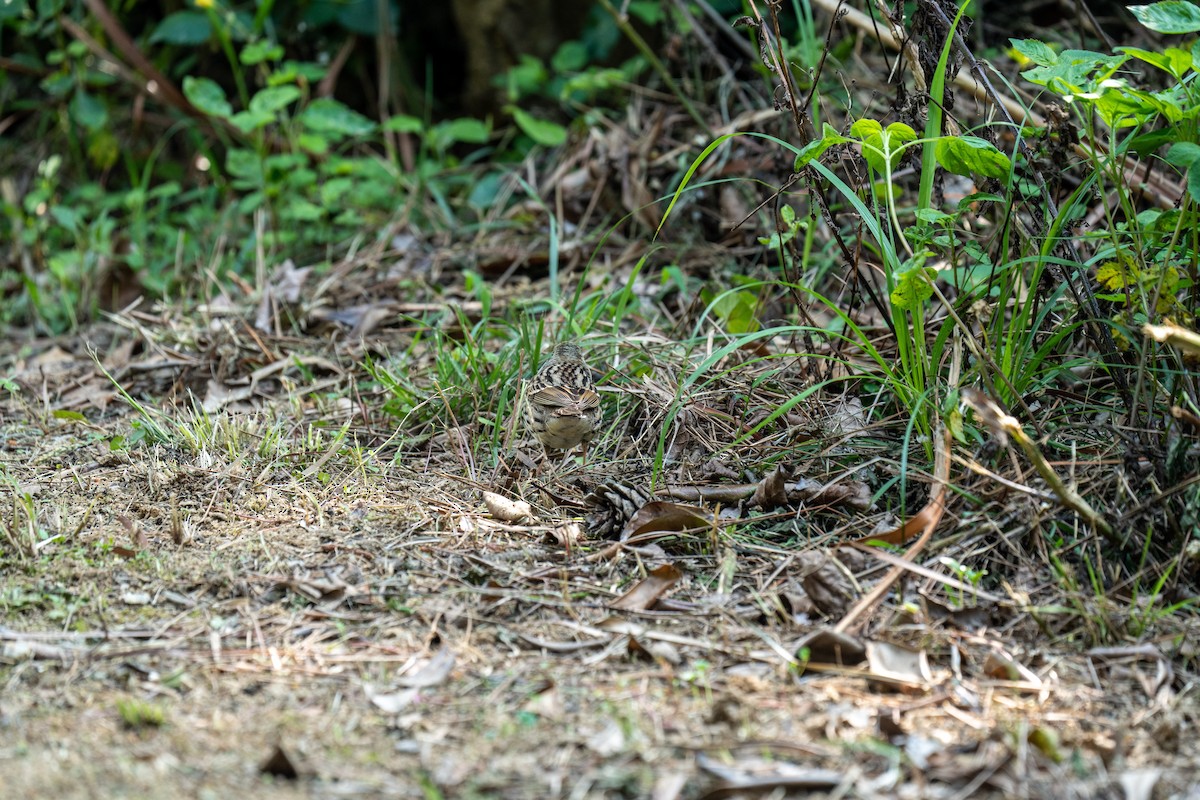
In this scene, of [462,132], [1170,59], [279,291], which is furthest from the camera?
[462,132]

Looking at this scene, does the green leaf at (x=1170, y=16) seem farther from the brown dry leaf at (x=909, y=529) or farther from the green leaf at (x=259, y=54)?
the green leaf at (x=259, y=54)

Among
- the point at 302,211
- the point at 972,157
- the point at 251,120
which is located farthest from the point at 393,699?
the point at 251,120

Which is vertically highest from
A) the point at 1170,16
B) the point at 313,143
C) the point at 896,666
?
the point at 1170,16

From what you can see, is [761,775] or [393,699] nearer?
[761,775]

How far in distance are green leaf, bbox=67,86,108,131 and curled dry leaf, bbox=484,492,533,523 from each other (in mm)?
4100

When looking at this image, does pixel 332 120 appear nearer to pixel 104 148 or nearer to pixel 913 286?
pixel 104 148

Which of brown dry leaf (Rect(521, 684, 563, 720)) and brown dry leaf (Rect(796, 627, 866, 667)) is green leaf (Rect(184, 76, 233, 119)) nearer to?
brown dry leaf (Rect(521, 684, 563, 720))

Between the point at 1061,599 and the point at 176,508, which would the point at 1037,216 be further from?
the point at 176,508

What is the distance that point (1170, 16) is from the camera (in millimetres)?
2209

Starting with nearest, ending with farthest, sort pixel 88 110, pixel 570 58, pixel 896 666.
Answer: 1. pixel 896 666
2. pixel 570 58
3. pixel 88 110

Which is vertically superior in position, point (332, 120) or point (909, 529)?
point (332, 120)

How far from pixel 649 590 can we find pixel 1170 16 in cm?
165

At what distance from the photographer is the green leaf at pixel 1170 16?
219 cm

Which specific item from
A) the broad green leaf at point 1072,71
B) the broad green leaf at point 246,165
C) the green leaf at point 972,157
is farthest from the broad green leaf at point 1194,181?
the broad green leaf at point 246,165
